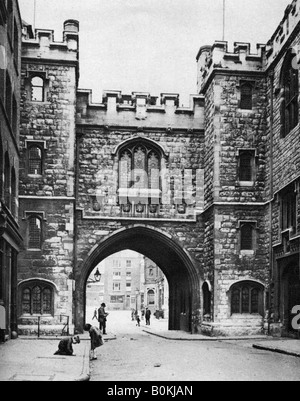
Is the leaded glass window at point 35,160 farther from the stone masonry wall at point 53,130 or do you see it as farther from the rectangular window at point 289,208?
the rectangular window at point 289,208

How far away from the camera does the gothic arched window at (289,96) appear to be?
74.1 ft

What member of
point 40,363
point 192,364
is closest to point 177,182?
point 192,364

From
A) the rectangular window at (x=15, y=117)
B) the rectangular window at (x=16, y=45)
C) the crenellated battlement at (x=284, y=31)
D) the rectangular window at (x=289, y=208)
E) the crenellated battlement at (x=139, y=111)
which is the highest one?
the crenellated battlement at (x=284, y=31)

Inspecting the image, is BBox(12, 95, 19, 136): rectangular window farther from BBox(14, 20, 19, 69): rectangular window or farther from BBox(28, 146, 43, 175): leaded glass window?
BBox(28, 146, 43, 175): leaded glass window

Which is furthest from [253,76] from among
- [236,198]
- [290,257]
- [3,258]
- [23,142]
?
[3,258]

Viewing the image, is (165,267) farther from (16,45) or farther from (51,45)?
(16,45)

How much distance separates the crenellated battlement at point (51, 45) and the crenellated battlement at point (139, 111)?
1789mm

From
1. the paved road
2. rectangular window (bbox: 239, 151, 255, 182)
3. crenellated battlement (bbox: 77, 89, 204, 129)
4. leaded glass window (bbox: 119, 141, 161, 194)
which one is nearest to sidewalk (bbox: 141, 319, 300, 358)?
the paved road

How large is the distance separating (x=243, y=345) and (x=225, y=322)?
366 cm

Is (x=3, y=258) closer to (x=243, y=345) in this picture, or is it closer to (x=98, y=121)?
(x=243, y=345)

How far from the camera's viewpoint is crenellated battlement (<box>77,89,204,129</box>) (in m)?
26.8

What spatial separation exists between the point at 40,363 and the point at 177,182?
14328 mm

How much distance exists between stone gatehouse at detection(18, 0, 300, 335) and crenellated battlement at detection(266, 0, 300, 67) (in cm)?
7

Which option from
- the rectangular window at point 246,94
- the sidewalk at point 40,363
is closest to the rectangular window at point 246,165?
the rectangular window at point 246,94
